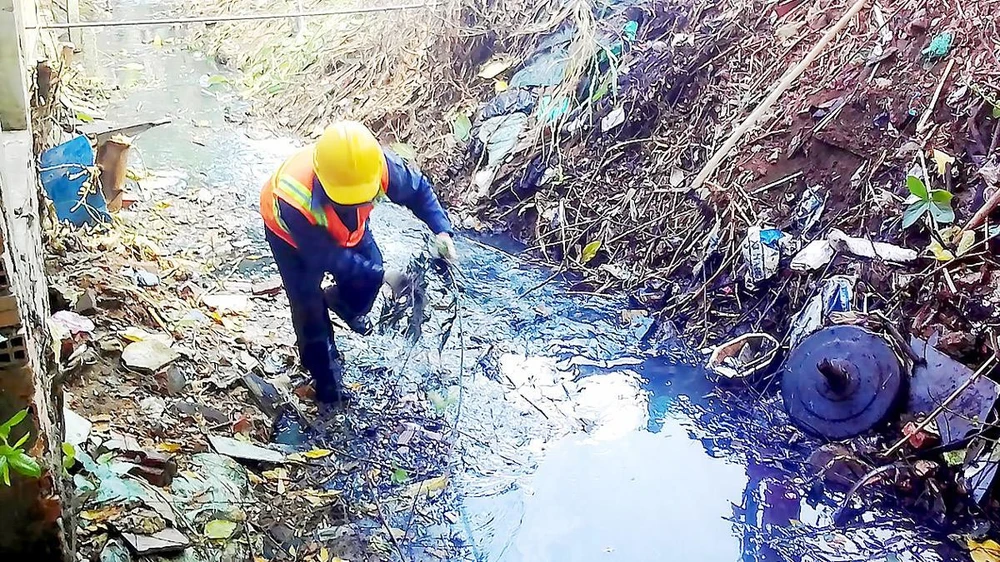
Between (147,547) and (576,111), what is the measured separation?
3793 millimetres

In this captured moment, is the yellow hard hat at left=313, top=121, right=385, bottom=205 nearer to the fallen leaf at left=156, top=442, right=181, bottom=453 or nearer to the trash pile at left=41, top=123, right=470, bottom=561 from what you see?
the trash pile at left=41, top=123, right=470, bottom=561

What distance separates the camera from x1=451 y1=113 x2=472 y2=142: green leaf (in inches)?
229

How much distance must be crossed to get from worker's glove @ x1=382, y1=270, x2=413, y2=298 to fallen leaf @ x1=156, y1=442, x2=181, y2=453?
1128 mm

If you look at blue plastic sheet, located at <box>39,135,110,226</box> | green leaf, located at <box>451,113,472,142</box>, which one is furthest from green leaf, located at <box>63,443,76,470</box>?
green leaf, located at <box>451,113,472,142</box>

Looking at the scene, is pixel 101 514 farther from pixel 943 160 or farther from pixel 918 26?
pixel 918 26

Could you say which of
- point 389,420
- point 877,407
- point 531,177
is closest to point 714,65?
Result: point 531,177

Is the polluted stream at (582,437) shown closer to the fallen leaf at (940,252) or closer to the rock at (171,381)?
the rock at (171,381)

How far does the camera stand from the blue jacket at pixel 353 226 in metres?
3.14

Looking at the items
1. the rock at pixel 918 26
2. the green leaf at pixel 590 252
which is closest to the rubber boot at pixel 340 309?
the green leaf at pixel 590 252

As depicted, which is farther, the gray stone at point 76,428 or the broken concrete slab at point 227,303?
the broken concrete slab at point 227,303

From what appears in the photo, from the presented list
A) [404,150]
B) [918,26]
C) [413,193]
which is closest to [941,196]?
[918,26]

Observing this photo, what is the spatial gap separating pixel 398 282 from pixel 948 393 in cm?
238

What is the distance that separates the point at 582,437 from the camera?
3.52 m

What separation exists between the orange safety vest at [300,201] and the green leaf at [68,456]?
3.66 feet
